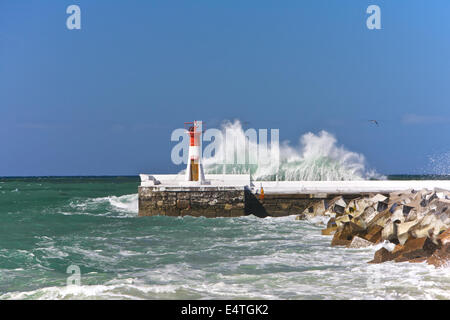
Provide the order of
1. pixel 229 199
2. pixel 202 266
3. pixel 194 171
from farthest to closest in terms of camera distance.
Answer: pixel 194 171 → pixel 229 199 → pixel 202 266

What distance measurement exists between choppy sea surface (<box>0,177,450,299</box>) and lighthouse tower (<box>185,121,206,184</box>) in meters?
3.81

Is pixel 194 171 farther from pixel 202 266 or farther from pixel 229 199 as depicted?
pixel 202 266

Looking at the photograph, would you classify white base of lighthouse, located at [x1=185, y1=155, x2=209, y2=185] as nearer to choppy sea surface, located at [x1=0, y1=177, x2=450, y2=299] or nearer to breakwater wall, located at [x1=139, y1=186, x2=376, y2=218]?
breakwater wall, located at [x1=139, y1=186, x2=376, y2=218]

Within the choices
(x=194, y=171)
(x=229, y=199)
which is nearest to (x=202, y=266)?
(x=229, y=199)

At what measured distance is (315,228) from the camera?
44.3 ft

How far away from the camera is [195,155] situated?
1839 cm

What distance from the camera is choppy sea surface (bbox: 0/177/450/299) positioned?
6.37 meters

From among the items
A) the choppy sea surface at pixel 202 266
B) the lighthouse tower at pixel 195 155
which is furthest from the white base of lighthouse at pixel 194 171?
the choppy sea surface at pixel 202 266

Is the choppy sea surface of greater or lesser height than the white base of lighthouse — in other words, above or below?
below

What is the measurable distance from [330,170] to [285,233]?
11.3 metres

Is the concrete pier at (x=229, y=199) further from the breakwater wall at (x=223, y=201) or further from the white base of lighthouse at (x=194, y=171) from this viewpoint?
the white base of lighthouse at (x=194, y=171)

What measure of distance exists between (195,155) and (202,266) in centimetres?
1024

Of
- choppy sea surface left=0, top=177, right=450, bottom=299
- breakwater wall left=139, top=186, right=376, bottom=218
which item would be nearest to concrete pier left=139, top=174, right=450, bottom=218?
breakwater wall left=139, top=186, right=376, bottom=218
